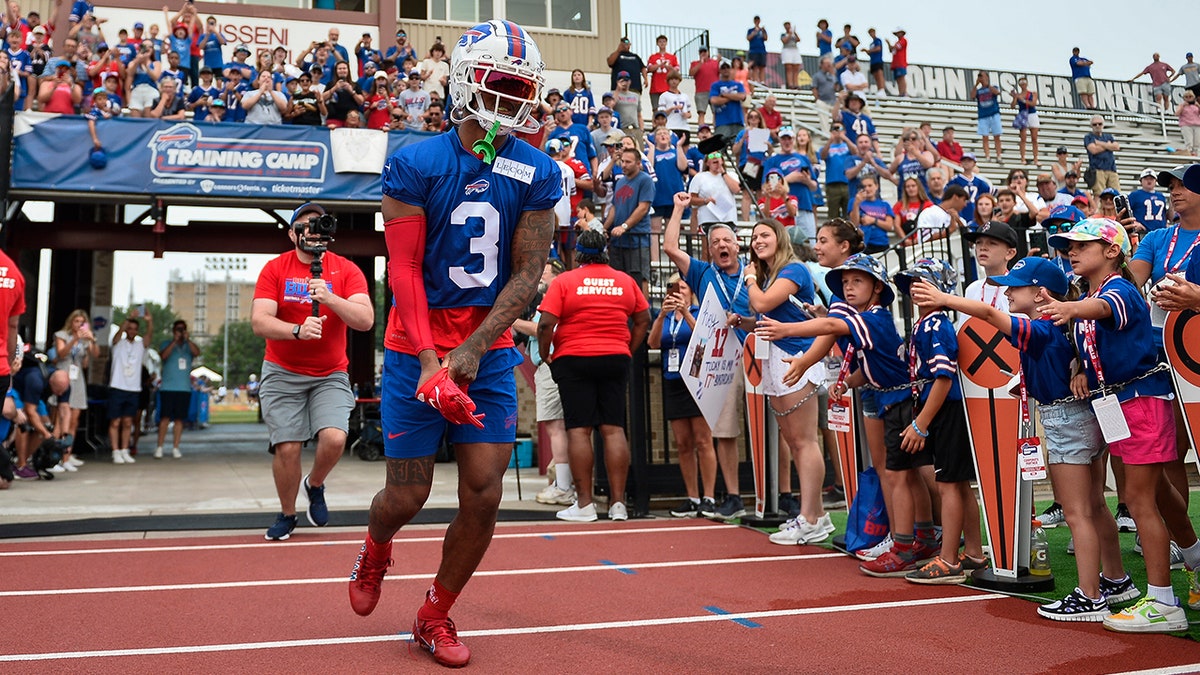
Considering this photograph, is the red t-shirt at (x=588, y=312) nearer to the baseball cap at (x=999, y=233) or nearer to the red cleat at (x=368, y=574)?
the baseball cap at (x=999, y=233)

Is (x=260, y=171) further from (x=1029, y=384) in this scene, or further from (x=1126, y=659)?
(x=1126, y=659)

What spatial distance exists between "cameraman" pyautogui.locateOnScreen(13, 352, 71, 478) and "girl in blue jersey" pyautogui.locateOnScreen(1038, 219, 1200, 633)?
1046 cm

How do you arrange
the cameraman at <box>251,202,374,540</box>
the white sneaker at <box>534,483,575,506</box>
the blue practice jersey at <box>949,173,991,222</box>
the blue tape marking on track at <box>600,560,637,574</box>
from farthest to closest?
1. the blue practice jersey at <box>949,173,991,222</box>
2. the white sneaker at <box>534,483,575,506</box>
3. the cameraman at <box>251,202,374,540</box>
4. the blue tape marking on track at <box>600,560,637,574</box>

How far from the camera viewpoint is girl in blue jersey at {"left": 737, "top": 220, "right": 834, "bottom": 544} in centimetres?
681

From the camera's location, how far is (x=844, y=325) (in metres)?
5.77

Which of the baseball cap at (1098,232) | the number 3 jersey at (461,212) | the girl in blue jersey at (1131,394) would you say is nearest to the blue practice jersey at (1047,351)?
the girl in blue jersey at (1131,394)

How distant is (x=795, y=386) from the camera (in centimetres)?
682

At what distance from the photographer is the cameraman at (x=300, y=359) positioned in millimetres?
6598

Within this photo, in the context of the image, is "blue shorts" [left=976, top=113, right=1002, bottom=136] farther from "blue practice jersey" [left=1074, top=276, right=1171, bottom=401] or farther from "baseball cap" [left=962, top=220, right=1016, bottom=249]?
"blue practice jersey" [left=1074, top=276, right=1171, bottom=401]

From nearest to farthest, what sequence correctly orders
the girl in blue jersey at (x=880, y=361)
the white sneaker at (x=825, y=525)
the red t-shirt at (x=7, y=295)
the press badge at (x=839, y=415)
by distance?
the girl in blue jersey at (x=880, y=361) < the press badge at (x=839, y=415) < the white sneaker at (x=825, y=525) < the red t-shirt at (x=7, y=295)

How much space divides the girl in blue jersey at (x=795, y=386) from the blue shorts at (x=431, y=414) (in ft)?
10.3

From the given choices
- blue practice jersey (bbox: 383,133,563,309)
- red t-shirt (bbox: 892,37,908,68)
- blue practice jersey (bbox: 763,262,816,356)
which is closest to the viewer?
blue practice jersey (bbox: 383,133,563,309)

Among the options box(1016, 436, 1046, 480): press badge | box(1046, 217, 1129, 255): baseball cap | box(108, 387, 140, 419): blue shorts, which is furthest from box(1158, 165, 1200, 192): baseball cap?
box(108, 387, 140, 419): blue shorts

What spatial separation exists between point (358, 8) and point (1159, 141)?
20.6 meters
